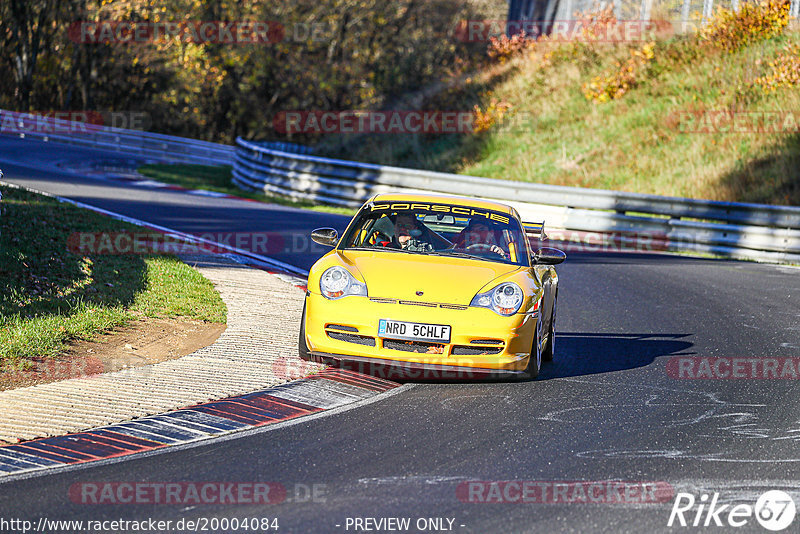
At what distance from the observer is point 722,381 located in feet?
27.1

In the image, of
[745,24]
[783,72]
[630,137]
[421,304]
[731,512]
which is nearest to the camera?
[731,512]

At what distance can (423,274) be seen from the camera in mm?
7824

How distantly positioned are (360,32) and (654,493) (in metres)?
42.5

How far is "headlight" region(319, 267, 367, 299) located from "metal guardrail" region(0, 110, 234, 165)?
29.2 m

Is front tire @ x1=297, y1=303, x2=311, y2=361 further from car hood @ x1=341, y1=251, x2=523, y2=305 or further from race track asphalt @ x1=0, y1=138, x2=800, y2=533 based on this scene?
race track asphalt @ x1=0, y1=138, x2=800, y2=533

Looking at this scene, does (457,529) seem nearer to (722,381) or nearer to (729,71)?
(722,381)

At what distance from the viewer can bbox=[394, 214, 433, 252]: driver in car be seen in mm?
8719

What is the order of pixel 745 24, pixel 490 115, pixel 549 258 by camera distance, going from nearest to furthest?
1. pixel 549 258
2. pixel 745 24
3. pixel 490 115

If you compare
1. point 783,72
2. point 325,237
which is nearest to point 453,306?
point 325,237

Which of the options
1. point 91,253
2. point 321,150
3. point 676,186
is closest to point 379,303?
point 91,253

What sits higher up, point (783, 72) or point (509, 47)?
point (509, 47)

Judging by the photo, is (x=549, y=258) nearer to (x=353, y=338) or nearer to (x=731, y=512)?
(x=353, y=338)

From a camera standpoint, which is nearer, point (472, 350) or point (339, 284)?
point (472, 350)

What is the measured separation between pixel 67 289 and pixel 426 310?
14.5ft
